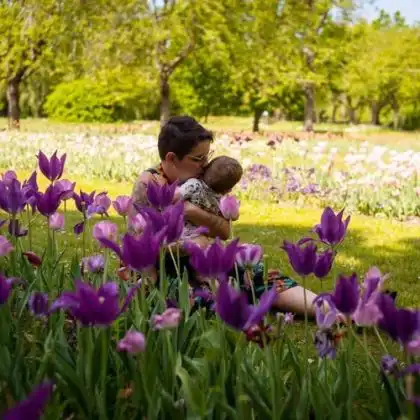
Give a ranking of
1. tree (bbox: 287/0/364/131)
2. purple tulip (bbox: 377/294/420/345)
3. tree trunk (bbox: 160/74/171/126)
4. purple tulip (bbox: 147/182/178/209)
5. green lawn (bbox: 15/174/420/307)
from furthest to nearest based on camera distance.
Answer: tree (bbox: 287/0/364/131) < tree trunk (bbox: 160/74/171/126) < green lawn (bbox: 15/174/420/307) < purple tulip (bbox: 147/182/178/209) < purple tulip (bbox: 377/294/420/345)

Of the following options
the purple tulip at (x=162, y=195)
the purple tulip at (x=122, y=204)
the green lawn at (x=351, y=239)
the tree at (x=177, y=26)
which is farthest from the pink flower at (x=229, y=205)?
the tree at (x=177, y=26)

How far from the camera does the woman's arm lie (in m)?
3.65

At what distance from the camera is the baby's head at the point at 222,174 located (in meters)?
3.78

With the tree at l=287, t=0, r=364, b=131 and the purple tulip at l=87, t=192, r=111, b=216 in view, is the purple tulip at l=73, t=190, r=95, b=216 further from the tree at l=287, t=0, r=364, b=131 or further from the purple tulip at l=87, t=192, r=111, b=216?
the tree at l=287, t=0, r=364, b=131

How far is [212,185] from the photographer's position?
3.82 metres

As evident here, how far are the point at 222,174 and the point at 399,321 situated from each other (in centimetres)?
239

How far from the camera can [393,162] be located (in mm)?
8242

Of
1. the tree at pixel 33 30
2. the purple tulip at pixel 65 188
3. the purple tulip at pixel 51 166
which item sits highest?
the tree at pixel 33 30

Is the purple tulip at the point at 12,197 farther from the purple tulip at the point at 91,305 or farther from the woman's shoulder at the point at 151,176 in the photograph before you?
the woman's shoulder at the point at 151,176

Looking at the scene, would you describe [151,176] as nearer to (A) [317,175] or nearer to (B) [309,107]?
(A) [317,175]

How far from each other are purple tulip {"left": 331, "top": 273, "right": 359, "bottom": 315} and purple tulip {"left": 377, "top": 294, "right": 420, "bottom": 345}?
0.30 ft

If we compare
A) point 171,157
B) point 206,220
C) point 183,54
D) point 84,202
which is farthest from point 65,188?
point 183,54

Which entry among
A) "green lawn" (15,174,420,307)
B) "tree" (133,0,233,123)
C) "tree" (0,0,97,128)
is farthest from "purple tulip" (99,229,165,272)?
"tree" (0,0,97,128)

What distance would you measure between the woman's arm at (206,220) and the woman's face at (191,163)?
0.95 feet
